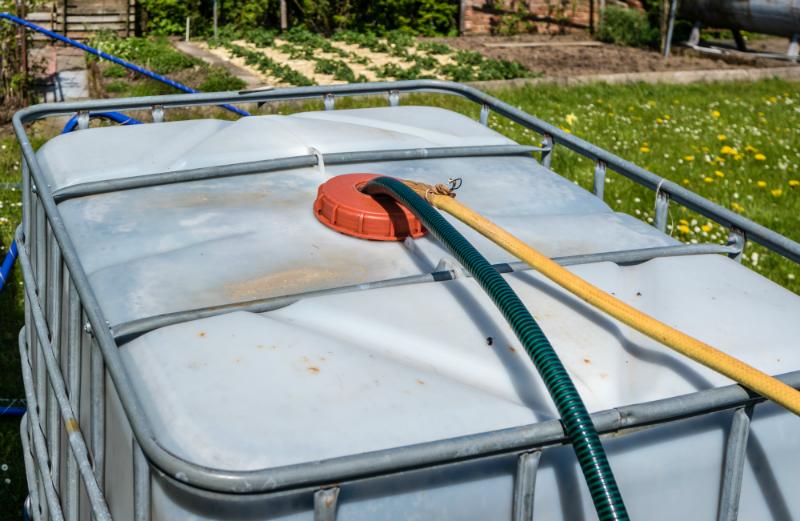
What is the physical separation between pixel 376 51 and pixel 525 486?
11241 mm

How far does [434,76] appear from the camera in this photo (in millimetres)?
10758

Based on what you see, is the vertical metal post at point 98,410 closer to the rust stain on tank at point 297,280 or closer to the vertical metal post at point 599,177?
the rust stain on tank at point 297,280

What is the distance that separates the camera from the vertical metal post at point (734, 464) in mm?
1728

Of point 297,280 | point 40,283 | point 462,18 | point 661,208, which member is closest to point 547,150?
point 661,208

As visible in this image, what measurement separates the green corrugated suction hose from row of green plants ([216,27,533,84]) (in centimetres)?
843

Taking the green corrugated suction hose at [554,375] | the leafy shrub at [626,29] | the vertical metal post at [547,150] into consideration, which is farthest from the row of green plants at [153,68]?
the green corrugated suction hose at [554,375]

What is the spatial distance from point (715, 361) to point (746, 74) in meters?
10.1

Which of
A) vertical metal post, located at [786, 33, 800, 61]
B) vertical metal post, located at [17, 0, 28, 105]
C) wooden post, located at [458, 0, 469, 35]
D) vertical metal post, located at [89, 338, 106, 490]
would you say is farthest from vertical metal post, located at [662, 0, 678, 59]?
vertical metal post, located at [89, 338, 106, 490]

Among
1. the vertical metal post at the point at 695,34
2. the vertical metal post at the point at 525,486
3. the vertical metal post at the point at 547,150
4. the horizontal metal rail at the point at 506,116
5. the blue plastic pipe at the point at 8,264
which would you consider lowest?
the blue plastic pipe at the point at 8,264

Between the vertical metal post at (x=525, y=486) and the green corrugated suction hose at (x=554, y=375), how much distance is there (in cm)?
8

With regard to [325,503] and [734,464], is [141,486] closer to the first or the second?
[325,503]

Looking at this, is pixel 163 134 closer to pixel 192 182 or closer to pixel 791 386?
pixel 192 182

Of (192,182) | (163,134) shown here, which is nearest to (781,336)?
(192,182)

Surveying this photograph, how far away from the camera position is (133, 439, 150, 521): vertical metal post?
5.02ft
